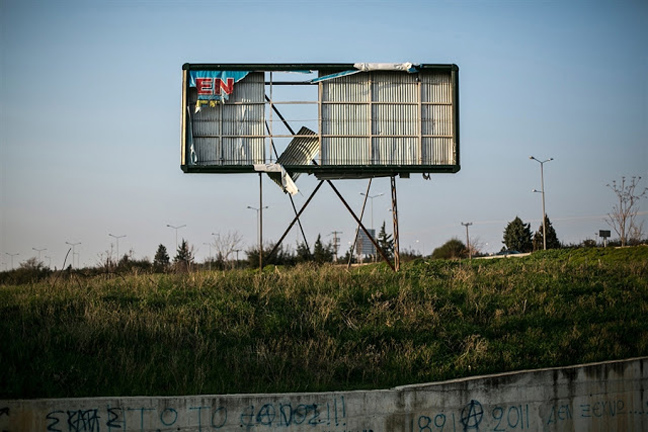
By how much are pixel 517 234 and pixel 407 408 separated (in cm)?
8195

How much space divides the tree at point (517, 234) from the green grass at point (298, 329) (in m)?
70.7

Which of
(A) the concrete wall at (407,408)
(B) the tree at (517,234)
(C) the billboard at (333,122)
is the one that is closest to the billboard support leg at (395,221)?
(C) the billboard at (333,122)

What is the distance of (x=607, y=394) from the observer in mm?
14820

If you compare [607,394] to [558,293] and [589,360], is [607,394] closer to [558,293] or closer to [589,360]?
[589,360]

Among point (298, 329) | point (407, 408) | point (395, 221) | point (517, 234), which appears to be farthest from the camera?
point (517, 234)

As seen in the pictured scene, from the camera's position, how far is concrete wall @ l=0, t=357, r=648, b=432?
11773mm

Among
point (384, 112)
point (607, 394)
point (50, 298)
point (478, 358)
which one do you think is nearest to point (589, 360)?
point (607, 394)

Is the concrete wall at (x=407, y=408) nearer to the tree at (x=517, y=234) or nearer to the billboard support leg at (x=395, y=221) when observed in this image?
the billboard support leg at (x=395, y=221)

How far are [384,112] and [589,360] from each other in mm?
10171

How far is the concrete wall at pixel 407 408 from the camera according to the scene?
11.8 m

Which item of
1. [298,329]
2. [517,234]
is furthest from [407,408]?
[517,234]

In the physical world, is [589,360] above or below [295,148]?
below

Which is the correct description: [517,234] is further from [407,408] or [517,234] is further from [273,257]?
[407,408]

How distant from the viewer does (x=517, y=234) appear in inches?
3607
